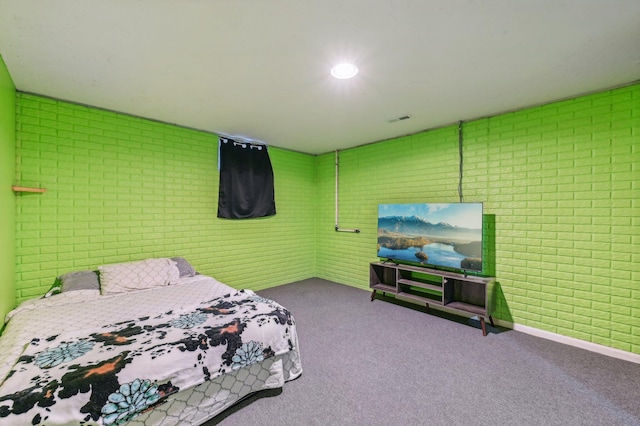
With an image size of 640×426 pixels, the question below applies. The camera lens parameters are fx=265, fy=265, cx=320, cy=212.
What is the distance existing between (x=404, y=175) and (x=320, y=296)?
229 centimetres

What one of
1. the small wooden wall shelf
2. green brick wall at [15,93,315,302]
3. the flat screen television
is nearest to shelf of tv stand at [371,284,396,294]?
the flat screen television

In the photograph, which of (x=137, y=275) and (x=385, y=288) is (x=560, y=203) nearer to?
(x=385, y=288)

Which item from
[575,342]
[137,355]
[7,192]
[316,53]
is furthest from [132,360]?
[575,342]

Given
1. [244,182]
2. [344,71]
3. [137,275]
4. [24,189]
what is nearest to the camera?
[344,71]

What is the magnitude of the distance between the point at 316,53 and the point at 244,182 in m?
2.71

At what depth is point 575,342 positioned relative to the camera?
2.65m

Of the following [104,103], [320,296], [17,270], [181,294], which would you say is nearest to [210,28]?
[104,103]

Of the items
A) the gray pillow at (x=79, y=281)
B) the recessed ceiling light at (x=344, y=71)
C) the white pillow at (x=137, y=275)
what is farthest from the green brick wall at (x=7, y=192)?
the recessed ceiling light at (x=344, y=71)

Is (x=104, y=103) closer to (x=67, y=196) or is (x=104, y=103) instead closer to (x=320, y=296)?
(x=67, y=196)

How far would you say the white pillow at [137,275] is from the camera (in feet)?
8.91

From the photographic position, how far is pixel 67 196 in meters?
2.88

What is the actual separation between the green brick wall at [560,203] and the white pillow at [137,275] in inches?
138

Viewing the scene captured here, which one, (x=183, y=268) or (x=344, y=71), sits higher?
(x=344, y=71)

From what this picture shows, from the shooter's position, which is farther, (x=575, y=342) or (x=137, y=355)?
(x=575, y=342)
